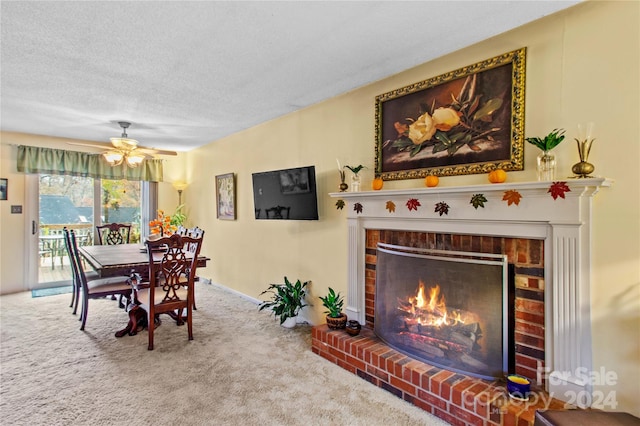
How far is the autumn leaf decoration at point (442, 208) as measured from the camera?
91.4 inches

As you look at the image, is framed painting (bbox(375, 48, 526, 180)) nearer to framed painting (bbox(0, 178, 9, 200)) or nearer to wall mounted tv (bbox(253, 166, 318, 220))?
wall mounted tv (bbox(253, 166, 318, 220))

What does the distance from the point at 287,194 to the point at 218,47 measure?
1691mm

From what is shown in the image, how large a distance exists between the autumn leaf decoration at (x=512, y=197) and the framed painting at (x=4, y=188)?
6331 mm

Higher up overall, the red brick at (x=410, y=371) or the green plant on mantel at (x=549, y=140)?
the green plant on mantel at (x=549, y=140)

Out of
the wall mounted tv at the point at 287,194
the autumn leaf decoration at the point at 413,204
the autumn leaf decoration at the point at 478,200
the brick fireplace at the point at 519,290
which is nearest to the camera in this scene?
the brick fireplace at the point at 519,290

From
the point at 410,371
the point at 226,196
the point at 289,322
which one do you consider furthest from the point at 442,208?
the point at 226,196

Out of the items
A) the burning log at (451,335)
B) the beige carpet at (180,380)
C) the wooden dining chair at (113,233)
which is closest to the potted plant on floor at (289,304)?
the beige carpet at (180,380)

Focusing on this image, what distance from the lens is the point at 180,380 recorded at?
2.43 metres

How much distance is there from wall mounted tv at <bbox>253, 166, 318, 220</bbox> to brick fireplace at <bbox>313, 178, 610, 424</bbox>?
102 centimetres

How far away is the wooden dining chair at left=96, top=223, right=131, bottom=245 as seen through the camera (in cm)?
496

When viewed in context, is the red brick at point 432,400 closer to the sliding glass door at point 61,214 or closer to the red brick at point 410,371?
the red brick at point 410,371

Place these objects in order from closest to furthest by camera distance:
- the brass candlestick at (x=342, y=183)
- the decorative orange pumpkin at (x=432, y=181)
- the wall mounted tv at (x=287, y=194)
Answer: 1. the decorative orange pumpkin at (x=432, y=181)
2. the brass candlestick at (x=342, y=183)
3. the wall mounted tv at (x=287, y=194)

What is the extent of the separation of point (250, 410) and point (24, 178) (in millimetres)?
5209

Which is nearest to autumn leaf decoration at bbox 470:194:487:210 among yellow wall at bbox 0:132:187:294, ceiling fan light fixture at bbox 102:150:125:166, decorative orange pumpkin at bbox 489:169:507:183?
decorative orange pumpkin at bbox 489:169:507:183
